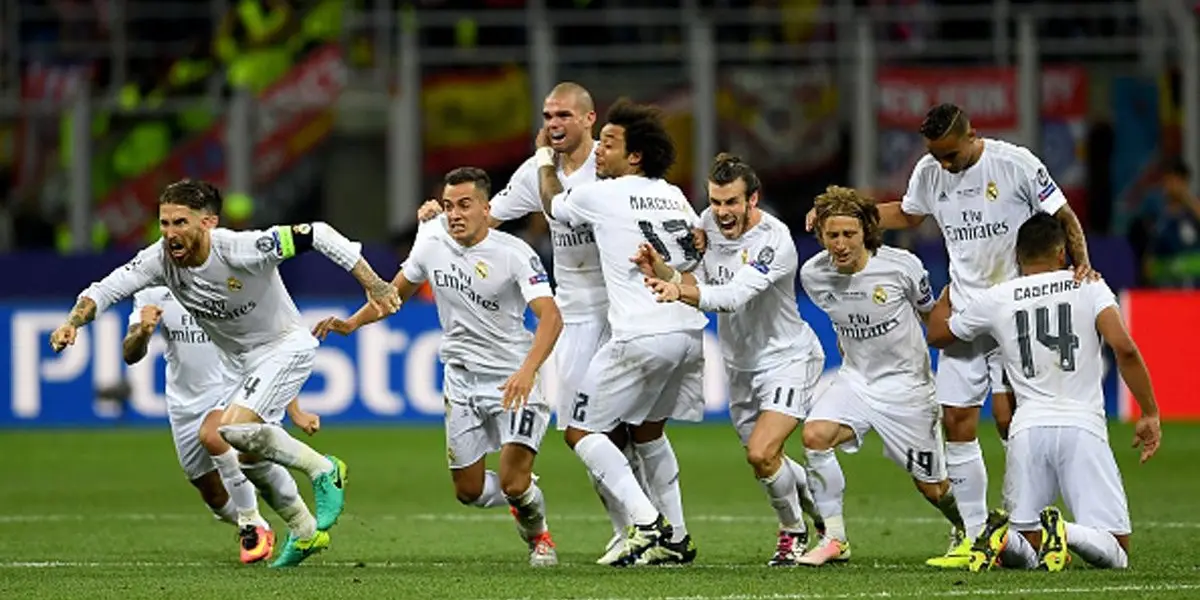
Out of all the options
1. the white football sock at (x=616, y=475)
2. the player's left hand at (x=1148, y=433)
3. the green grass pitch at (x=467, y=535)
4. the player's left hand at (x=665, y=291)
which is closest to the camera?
the green grass pitch at (x=467, y=535)

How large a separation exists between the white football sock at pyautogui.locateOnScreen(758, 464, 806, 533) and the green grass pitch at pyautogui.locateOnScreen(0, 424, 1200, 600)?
0.24 meters

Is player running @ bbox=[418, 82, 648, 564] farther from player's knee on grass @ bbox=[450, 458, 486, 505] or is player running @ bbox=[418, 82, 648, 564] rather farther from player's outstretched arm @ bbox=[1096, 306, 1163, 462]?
player's outstretched arm @ bbox=[1096, 306, 1163, 462]

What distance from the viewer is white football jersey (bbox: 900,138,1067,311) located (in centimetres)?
1059

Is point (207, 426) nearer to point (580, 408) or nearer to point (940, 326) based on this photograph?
point (580, 408)

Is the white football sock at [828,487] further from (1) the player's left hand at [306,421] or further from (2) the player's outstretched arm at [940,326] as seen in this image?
(1) the player's left hand at [306,421]

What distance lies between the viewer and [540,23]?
21.6 metres

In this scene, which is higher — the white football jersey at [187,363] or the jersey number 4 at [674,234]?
the jersey number 4 at [674,234]

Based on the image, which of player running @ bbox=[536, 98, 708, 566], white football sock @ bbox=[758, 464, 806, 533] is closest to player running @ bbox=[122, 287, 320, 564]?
player running @ bbox=[536, 98, 708, 566]

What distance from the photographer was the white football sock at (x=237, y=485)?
36.3 feet

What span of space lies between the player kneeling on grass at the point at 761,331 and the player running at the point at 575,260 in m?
0.53

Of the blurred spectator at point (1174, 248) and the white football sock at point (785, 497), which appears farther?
the blurred spectator at point (1174, 248)

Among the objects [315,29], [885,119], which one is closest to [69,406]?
[315,29]

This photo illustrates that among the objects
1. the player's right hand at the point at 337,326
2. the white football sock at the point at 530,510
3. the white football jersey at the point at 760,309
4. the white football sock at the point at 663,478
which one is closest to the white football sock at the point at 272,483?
the player's right hand at the point at 337,326

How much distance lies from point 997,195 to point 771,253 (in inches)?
47.8
